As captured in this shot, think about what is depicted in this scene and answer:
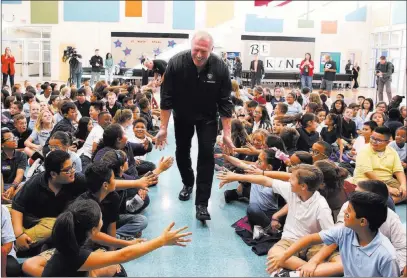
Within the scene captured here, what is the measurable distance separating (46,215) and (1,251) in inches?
25.4

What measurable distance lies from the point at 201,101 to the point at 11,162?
1.95 m

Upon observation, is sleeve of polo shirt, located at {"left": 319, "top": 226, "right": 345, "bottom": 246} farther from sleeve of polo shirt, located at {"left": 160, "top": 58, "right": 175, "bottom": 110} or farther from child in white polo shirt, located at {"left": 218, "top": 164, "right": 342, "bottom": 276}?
sleeve of polo shirt, located at {"left": 160, "top": 58, "right": 175, "bottom": 110}

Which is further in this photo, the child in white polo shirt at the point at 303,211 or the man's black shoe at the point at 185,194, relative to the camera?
the man's black shoe at the point at 185,194

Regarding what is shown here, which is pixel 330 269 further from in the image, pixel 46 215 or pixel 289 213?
pixel 46 215

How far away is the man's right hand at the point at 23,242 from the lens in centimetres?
274

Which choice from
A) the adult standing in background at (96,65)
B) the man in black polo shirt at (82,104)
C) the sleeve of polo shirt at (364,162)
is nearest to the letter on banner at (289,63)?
the adult standing in background at (96,65)

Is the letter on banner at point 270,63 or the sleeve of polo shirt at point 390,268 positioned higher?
the letter on banner at point 270,63

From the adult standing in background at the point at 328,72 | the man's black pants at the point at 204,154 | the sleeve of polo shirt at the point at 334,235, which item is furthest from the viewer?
the adult standing in background at the point at 328,72

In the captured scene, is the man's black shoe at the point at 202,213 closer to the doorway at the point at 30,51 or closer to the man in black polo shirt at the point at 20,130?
the man in black polo shirt at the point at 20,130

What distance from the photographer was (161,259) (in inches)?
115

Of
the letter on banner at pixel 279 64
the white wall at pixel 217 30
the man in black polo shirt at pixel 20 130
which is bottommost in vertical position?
the man in black polo shirt at pixel 20 130

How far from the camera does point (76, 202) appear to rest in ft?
7.72

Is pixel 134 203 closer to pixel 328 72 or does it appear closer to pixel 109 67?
pixel 328 72

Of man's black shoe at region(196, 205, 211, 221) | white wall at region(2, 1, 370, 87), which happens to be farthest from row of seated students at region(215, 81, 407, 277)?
white wall at region(2, 1, 370, 87)
